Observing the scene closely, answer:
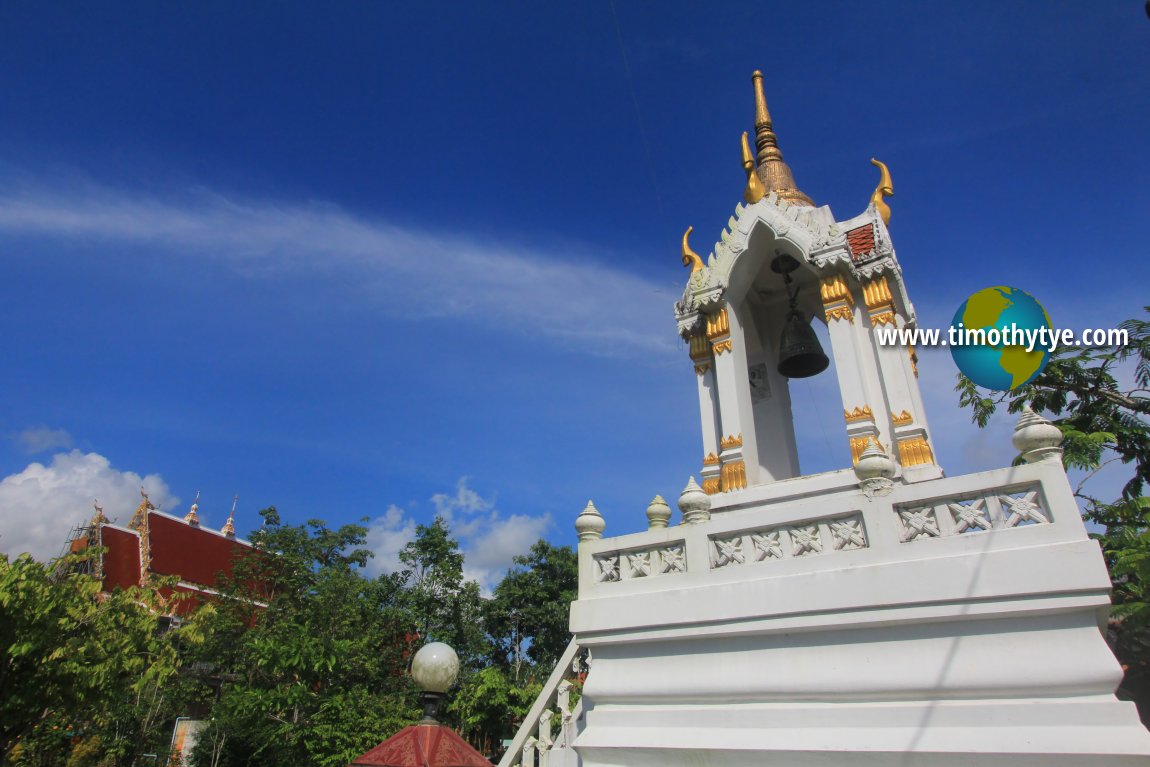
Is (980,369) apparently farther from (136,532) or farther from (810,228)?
(136,532)

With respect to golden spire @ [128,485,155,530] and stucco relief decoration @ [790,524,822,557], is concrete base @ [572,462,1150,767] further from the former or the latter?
golden spire @ [128,485,155,530]

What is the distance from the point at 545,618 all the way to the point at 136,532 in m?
15.5

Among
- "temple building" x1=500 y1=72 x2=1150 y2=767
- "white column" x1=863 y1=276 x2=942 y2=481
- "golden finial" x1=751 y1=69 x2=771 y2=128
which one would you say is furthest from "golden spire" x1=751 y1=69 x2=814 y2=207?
"temple building" x1=500 y1=72 x2=1150 y2=767

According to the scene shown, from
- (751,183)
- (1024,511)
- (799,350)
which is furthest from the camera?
(751,183)

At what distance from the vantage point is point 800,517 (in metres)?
5.91

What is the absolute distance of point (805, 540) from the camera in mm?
5855

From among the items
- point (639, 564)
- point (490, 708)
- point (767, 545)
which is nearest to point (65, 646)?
point (639, 564)

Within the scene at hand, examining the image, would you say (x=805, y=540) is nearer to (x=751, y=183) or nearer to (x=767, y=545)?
(x=767, y=545)

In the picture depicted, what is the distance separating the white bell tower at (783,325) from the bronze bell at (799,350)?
15 centimetres

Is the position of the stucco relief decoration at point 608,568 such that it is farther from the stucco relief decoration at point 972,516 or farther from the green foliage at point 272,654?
the green foliage at point 272,654

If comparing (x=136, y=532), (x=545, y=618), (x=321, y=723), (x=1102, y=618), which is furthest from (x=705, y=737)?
(x=136, y=532)

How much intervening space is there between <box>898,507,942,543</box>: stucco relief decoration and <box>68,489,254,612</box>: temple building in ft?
78.1

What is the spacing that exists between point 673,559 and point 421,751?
121 inches

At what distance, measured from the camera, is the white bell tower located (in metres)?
8.25
